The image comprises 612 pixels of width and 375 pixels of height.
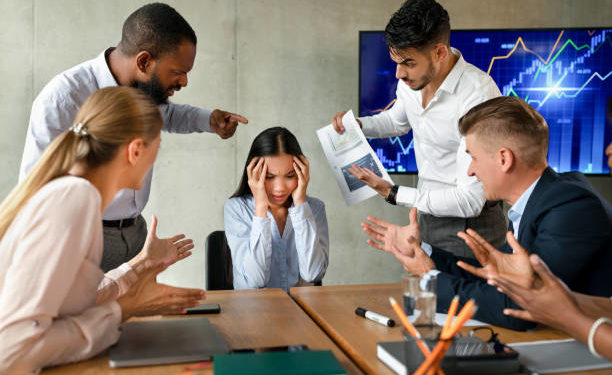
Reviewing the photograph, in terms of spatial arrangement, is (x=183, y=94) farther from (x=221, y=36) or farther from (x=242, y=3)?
(x=242, y=3)

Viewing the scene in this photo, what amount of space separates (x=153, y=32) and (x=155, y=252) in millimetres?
969

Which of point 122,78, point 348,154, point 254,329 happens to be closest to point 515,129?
point 254,329

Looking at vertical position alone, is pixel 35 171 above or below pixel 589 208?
above

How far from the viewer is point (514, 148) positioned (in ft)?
6.02

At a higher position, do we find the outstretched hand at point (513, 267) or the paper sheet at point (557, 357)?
the outstretched hand at point (513, 267)

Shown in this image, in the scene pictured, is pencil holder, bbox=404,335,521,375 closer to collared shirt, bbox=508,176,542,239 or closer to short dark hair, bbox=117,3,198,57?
collared shirt, bbox=508,176,542,239

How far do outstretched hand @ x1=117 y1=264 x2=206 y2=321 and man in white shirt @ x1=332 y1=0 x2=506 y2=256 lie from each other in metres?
1.39

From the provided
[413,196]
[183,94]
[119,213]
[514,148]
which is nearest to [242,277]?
[119,213]

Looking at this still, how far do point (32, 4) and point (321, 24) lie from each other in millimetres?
1842

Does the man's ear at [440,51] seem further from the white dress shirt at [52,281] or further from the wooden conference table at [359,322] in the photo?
the white dress shirt at [52,281]

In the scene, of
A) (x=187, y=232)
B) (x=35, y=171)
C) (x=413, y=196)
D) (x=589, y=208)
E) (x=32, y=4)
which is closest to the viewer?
(x=35, y=171)

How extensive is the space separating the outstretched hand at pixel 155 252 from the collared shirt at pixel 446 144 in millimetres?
1207

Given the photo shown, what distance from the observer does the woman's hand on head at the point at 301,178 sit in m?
2.61

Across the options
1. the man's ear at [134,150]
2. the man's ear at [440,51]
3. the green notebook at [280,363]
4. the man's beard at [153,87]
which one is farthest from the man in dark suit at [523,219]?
the man's beard at [153,87]
